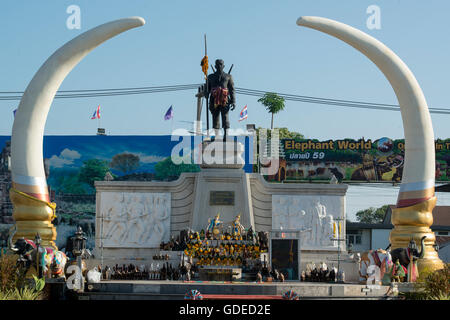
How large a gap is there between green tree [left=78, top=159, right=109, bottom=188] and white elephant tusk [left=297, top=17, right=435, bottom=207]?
96.9 feet

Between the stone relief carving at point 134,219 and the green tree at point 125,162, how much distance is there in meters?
25.0

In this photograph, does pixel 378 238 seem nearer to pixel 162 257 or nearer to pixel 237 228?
pixel 237 228

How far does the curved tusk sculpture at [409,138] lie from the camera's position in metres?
28.2

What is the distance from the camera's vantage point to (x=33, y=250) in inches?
942

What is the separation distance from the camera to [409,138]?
28.8m

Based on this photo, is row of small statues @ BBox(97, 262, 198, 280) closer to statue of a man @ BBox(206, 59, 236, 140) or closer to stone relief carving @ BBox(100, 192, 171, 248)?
stone relief carving @ BBox(100, 192, 171, 248)

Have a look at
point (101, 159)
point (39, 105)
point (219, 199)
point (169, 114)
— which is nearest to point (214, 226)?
point (219, 199)

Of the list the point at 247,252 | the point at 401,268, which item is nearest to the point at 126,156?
the point at 247,252

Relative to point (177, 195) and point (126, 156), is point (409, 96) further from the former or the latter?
point (126, 156)

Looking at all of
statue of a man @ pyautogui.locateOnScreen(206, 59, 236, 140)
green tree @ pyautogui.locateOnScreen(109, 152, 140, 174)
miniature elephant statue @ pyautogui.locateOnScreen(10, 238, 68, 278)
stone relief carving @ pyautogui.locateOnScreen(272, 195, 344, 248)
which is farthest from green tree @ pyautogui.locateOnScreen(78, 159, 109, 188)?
miniature elephant statue @ pyautogui.locateOnScreen(10, 238, 68, 278)

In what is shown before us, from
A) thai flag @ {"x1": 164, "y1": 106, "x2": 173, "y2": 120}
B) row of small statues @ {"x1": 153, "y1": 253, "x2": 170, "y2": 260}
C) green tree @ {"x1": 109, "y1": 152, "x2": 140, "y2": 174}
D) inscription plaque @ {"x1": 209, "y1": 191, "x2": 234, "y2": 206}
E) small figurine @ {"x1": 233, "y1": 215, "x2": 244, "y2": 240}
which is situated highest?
thai flag @ {"x1": 164, "y1": 106, "x2": 173, "y2": 120}

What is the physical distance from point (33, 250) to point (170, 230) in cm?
745

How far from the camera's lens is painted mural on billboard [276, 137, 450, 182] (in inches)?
2137

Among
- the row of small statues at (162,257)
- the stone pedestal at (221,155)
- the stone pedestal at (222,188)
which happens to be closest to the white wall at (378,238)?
the stone pedestal at (222,188)
